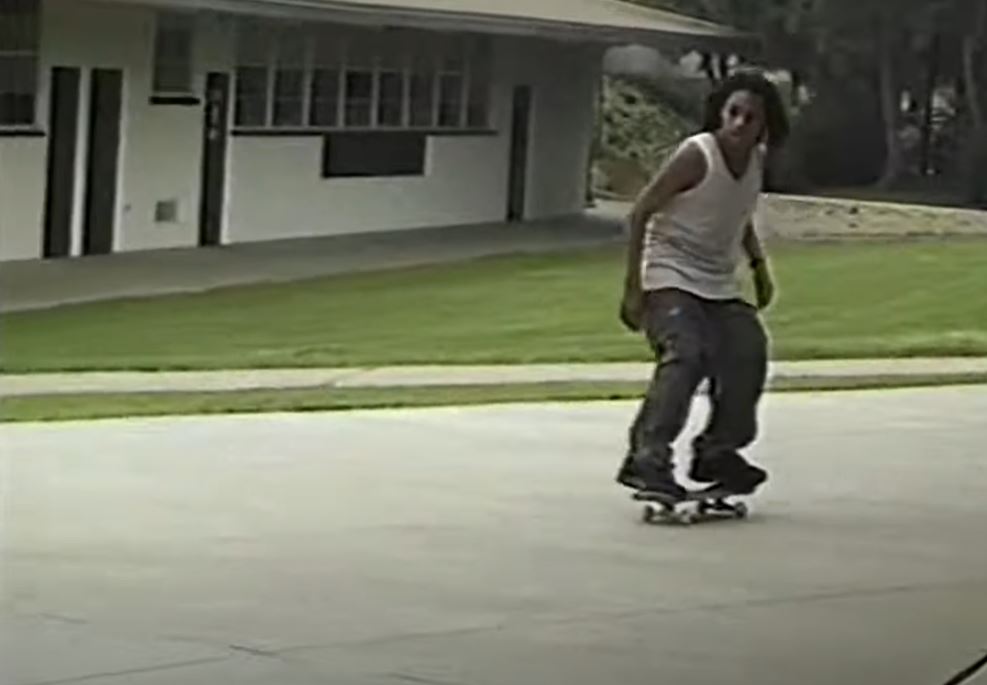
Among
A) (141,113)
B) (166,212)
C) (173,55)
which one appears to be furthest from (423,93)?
(141,113)

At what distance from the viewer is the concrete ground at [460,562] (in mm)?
7379

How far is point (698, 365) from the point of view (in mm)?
10031

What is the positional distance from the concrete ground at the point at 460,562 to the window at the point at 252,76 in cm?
1664

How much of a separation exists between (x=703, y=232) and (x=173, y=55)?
19752mm

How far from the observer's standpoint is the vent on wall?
28.7 metres

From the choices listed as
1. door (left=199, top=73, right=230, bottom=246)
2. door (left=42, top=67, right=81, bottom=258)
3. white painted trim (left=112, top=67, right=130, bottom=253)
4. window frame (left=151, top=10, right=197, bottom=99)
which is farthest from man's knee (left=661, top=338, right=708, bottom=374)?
door (left=199, top=73, right=230, bottom=246)

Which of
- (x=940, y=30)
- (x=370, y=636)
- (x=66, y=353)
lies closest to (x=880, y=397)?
(x=66, y=353)

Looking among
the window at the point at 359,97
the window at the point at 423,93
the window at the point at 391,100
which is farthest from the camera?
the window at the point at 423,93

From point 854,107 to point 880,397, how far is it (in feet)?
102

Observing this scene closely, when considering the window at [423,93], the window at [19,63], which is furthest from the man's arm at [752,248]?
the window at [423,93]

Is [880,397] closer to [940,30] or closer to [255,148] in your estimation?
[255,148]

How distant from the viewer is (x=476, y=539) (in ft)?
31.7

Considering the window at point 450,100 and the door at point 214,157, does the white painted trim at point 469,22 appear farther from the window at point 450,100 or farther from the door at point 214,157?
the window at point 450,100

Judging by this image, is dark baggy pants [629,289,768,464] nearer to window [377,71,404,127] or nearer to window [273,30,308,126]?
window [273,30,308,126]
